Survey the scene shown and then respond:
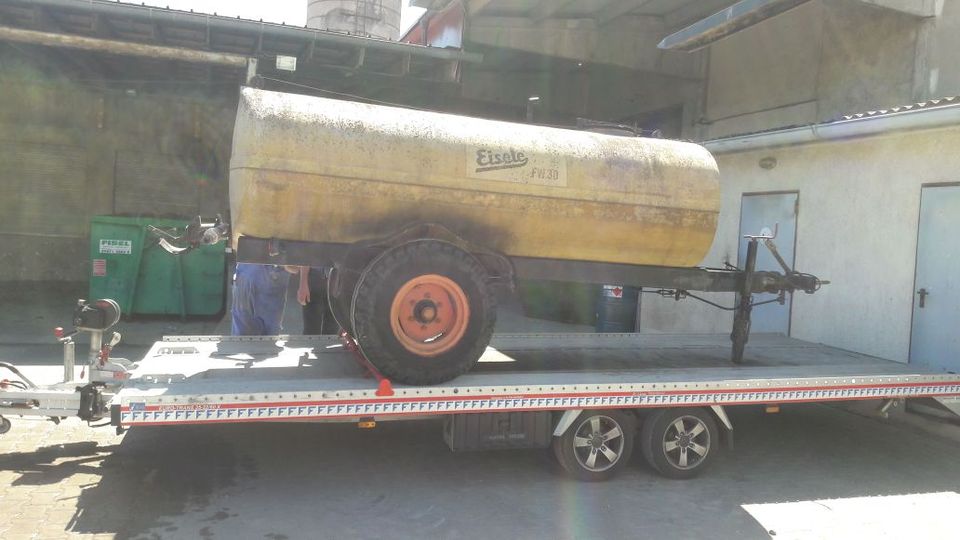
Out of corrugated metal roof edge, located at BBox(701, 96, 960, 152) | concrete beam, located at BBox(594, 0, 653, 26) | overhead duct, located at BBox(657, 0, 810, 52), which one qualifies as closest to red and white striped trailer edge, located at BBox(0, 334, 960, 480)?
corrugated metal roof edge, located at BBox(701, 96, 960, 152)

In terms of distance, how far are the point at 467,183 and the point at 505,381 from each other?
1443mm

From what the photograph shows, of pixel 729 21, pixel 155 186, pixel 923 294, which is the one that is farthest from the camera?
pixel 155 186

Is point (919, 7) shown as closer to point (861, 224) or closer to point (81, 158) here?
point (861, 224)

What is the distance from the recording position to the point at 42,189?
1461 centimetres

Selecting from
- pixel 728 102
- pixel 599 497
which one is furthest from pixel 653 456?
pixel 728 102

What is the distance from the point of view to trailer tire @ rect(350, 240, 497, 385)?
192 inches

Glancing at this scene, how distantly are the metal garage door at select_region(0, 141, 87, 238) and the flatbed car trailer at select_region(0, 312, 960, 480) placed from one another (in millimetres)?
10483

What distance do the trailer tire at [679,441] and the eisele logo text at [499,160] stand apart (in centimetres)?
219

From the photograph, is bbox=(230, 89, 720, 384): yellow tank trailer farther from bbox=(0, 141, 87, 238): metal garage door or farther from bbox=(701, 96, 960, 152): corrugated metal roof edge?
bbox=(0, 141, 87, 238): metal garage door

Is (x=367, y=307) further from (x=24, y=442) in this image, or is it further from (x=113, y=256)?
(x=113, y=256)

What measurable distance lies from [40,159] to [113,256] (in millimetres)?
4732

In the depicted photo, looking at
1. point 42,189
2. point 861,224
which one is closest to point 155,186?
point 42,189

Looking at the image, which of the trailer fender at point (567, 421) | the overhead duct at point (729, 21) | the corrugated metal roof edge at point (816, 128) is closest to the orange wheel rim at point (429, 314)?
the trailer fender at point (567, 421)

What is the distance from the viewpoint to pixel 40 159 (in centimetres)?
1459
